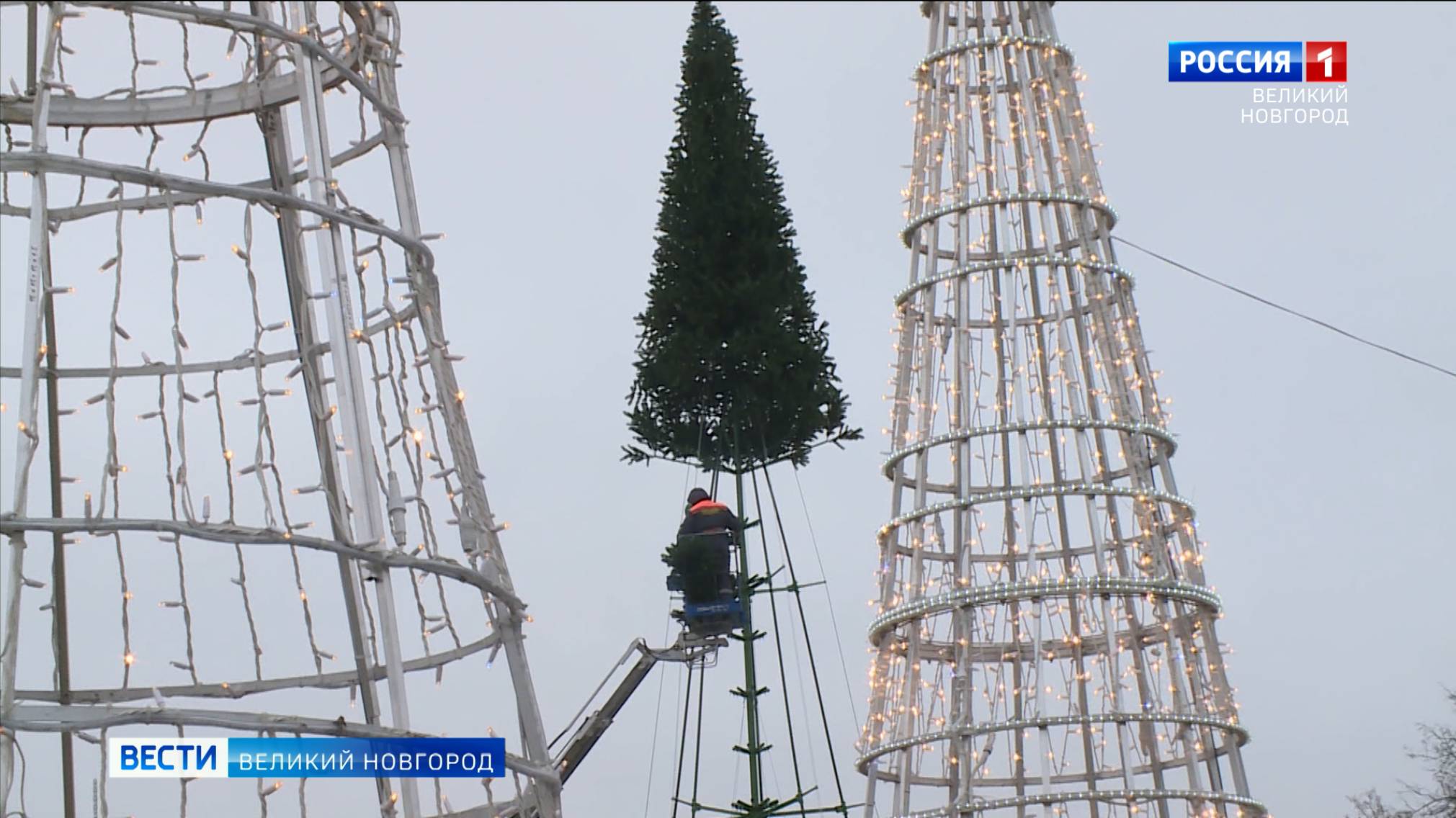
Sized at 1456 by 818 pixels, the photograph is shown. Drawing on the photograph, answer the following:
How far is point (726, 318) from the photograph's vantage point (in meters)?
21.0

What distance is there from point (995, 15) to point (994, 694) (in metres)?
7.75

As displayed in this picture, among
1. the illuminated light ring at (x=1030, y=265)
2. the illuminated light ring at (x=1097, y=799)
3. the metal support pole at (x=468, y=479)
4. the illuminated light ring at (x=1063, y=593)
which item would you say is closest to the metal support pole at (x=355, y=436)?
the metal support pole at (x=468, y=479)

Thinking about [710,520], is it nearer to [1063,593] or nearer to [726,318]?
[726,318]

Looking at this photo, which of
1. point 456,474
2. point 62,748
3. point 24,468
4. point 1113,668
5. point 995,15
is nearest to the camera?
point 24,468

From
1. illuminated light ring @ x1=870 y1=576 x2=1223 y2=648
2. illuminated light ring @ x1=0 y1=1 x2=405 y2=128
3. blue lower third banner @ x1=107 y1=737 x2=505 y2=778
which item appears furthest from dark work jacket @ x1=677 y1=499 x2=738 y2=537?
blue lower third banner @ x1=107 y1=737 x2=505 y2=778

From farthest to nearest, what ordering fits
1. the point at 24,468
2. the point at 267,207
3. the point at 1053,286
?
the point at 1053,286 < the point at 267,207 < the point at 24,468

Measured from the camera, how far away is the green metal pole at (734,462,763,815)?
19062 mm

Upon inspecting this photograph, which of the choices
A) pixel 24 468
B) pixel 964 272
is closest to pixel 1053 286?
pixel 964 272

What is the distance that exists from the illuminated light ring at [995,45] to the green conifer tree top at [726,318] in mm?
2211

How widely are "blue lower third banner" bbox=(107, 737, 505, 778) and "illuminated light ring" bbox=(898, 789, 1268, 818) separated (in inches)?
325

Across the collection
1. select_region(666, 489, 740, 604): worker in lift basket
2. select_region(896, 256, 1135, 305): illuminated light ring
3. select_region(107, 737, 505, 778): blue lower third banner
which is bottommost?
select_region(107, 737, 505, 778): blue lower third banner

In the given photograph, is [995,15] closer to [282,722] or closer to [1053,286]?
[1053,286]

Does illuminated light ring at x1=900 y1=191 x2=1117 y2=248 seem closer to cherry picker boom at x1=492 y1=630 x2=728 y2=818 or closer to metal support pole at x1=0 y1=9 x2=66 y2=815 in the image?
cherry picker boom at x1=492 y1=630 x2=728 y2=818

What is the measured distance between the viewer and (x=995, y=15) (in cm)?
2208
